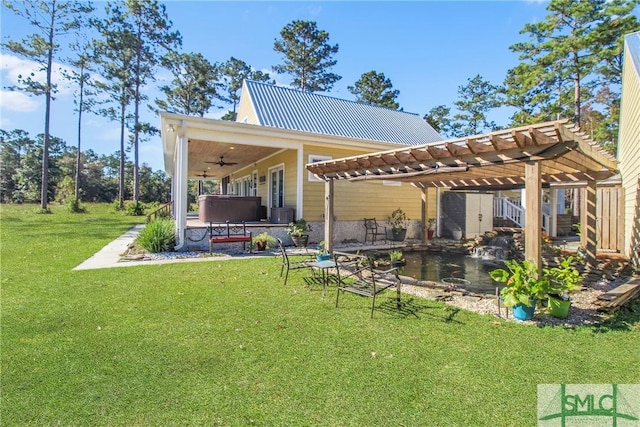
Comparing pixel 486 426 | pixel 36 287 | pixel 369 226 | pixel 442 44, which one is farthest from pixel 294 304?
pixel 442 44

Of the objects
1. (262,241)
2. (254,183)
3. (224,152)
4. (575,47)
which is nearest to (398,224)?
(262,241)

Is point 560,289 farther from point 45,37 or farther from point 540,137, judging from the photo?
point 45,37

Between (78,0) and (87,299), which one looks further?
(78,0)

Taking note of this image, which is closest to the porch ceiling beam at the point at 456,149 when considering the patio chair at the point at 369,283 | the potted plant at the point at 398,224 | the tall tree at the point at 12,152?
the patio chair at the point at 369,283

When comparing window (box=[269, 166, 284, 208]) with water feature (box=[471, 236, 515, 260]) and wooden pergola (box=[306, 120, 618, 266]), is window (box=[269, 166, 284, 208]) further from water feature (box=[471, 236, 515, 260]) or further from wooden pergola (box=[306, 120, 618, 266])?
Result: water feature (box=[471, 236, 515, 260])

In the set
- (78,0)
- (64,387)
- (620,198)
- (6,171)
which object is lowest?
(64,387)

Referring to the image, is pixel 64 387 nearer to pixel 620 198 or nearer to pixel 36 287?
pixel 36 287

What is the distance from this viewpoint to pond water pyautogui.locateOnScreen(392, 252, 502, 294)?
21.2 ft

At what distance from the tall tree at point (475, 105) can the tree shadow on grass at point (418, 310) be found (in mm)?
28255

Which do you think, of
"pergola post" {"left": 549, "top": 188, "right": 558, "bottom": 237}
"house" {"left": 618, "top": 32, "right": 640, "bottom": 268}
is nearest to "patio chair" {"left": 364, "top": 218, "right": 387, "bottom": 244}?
"house" {"left": 618, "top": 32, "right": 640, "bottom": 268}

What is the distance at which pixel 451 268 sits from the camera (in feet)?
26.1

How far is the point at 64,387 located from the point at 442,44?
12421 millimetres

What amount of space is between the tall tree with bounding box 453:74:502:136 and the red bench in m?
26.1

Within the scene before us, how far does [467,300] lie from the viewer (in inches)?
200
